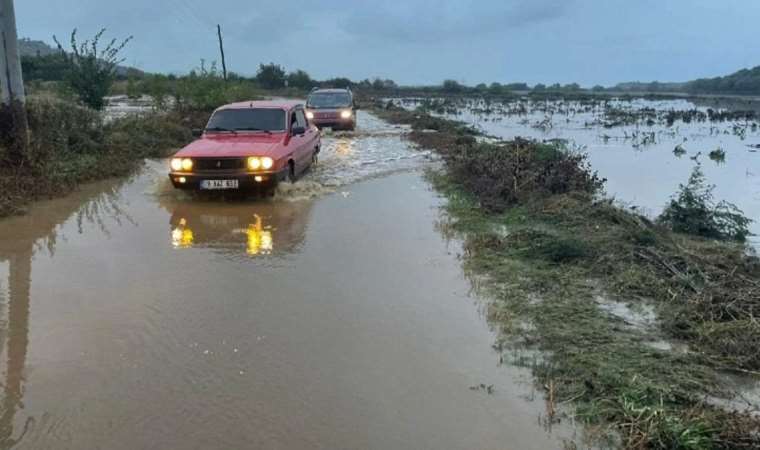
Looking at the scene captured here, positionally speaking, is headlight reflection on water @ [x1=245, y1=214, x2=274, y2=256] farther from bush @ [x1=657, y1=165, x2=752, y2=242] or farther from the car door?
bush @ [x1=657, y1=165, x2=752, y2=242]

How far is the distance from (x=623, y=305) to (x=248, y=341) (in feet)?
10.9

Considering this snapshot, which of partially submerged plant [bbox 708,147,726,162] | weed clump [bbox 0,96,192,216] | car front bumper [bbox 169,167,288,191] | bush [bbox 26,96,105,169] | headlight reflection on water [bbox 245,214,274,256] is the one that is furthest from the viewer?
Result: partially submerged plant [bbox 708,147,726,162]

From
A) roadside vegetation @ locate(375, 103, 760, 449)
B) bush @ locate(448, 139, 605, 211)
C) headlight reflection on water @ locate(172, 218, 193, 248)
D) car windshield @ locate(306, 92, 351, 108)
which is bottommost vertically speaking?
roadside vegetation @ locate(375, 103, 760, 449)

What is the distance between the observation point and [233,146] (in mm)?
10734

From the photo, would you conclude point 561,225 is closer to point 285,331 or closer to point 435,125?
point 285,331

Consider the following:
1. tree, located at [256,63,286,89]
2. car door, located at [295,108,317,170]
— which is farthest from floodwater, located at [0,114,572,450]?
tree, located at [256,63,286,89]

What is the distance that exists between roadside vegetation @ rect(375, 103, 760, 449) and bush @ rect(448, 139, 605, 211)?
0.10 m

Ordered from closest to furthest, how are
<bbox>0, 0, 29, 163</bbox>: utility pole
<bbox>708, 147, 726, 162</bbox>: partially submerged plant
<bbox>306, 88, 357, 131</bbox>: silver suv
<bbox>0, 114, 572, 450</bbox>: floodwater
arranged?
<bbox>0, 114, 572, 450</bbox>: floodwater
<bbox>0, 0, 29, 163</bbox>: utility pole
<bbox>708, 147, 726, 162</bbox>: partially submerged plant
<bbox>306, 88, 357, 131</bbox>: silver suv

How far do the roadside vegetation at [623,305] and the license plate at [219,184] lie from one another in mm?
3422

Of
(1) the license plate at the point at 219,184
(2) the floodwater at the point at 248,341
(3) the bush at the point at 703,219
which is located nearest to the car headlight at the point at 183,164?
(1) the license plate at the point at 219,184

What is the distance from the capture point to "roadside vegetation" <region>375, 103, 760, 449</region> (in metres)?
3.96

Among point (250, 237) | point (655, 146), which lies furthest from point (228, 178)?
point (655, 146)

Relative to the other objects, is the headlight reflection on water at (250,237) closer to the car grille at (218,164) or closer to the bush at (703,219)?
the car grille at (218,164)

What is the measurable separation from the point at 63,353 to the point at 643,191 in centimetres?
1174
